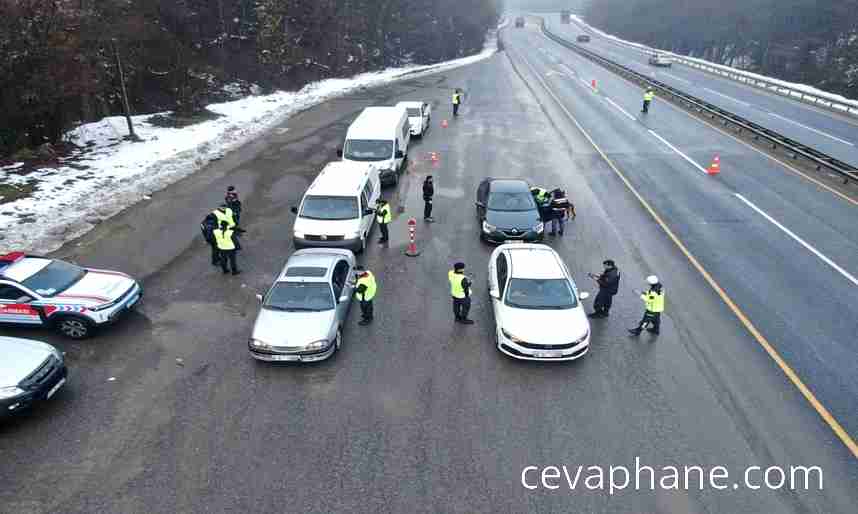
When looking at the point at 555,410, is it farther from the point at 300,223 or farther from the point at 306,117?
the point at 306,117

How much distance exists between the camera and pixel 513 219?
51.0 ft

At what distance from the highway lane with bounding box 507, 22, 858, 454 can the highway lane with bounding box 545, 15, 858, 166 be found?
4.56 metres

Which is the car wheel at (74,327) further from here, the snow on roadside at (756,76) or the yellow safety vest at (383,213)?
the snow on roadside at (756,76)

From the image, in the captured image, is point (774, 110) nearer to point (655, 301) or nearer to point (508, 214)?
point (508, 214)

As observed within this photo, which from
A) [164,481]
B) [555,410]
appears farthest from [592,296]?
[164,481]

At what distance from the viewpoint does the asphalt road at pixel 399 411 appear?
758cm

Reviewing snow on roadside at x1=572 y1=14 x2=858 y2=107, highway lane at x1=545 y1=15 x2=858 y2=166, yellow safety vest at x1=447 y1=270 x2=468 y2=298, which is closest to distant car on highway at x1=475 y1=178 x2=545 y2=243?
yellow safety vest at x1=447 y1=270 x2=468 y2=298

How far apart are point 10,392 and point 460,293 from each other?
27.4ft

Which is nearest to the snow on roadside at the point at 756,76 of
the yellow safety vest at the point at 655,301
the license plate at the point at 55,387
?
the yellow safety vest at the point at 655,301

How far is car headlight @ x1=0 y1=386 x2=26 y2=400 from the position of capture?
8.48 meters

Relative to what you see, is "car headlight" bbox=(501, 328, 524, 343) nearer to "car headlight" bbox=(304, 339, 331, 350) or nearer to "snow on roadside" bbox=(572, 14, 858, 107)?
"car headlight" bbox=(304, 339, 331, 350)

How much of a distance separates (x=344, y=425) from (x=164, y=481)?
2816 mm

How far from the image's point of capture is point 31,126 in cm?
2158

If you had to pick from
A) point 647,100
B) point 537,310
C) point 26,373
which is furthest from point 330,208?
point 647,100
